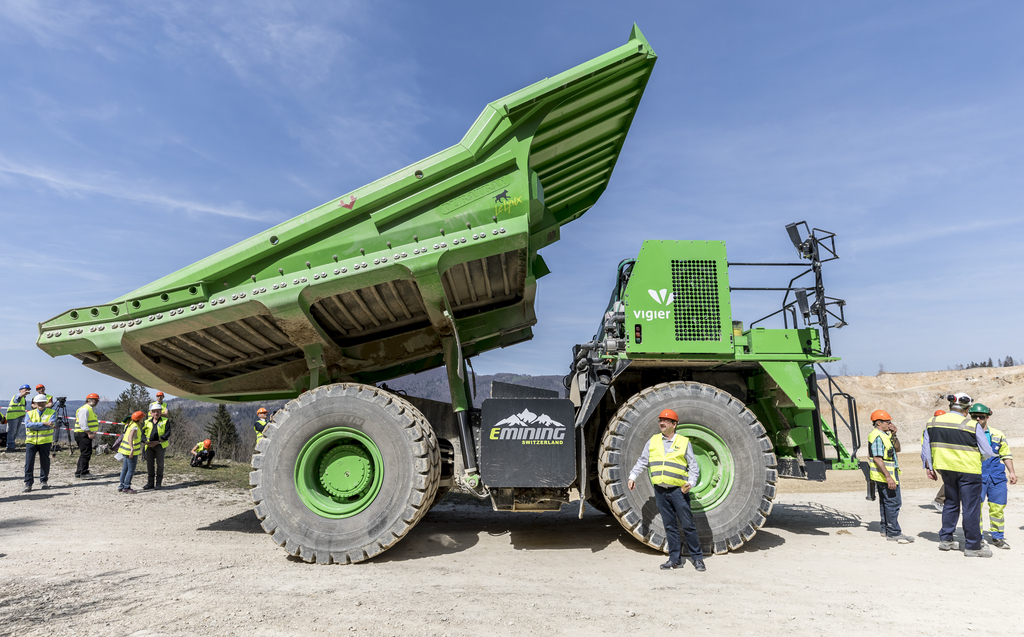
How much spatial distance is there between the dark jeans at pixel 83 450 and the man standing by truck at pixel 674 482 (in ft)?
32.8

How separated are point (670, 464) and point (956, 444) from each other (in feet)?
10.8

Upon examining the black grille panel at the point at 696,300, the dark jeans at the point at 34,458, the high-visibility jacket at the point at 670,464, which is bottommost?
the dark jeans at the point at 34,458

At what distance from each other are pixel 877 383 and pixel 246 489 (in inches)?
1679

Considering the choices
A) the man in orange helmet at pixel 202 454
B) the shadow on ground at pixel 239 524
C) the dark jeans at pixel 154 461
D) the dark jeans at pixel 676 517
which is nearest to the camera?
the dark jeans at pixel 676 517

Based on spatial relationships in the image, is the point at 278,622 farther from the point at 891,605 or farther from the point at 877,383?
the point at 877,383

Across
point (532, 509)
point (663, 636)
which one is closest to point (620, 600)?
point (663, 636)

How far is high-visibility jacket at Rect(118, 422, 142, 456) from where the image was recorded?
31.5ft

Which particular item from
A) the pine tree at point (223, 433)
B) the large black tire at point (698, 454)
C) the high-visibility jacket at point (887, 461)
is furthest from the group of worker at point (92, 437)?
the pine tree at point (223, 433)

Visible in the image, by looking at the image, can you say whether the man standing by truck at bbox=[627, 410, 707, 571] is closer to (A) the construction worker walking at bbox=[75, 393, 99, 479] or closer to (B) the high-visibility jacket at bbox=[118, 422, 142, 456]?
(B) the high-visibility jacket at bbox=[118, 422, 142, 456]

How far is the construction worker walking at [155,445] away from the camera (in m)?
9.93

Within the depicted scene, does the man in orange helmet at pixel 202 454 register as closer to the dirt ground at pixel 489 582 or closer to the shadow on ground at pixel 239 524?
the dirt ground at pixel 489 582

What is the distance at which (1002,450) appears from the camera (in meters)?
6.32

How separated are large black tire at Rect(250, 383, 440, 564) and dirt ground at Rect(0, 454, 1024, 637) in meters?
0.24

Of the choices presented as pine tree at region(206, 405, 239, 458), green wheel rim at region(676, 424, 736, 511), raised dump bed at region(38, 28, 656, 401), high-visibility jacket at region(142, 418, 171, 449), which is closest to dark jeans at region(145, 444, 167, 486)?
high-visibility jacket at region(142, 418, 171, 449)
